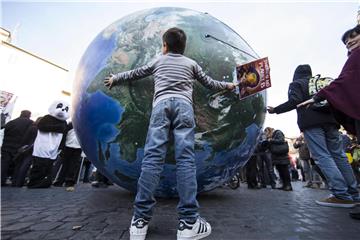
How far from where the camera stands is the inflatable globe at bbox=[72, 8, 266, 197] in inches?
116

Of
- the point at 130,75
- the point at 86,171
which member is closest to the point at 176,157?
the point at 130,75

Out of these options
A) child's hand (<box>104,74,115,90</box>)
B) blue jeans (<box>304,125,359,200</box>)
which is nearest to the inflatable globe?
child's hand (<box>104,74,115,90</box>)

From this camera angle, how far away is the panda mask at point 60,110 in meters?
5.72

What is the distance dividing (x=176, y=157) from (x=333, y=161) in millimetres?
2432

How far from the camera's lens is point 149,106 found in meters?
2.91

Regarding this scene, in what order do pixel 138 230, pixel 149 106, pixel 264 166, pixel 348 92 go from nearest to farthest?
1. pixel 138 230
2. pixel 348 92
3. pixel 149 106
4. pixel 264 166

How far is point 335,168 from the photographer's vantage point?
3.48m

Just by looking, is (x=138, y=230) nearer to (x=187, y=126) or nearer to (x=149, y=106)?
(x=187, y=126)

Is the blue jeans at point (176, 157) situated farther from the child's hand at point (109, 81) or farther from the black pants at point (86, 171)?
the black pants at point (86, 171)

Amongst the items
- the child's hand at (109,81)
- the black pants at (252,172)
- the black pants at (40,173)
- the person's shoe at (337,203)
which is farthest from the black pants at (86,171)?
the person's shoe at (337,203)

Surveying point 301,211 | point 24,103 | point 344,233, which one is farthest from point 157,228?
point 24,103

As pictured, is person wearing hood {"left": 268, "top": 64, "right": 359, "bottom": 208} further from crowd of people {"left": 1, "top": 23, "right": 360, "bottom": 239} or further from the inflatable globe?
the inflatable globe

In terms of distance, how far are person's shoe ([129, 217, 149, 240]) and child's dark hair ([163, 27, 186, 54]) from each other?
149 centimetres

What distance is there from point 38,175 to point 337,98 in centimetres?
562
